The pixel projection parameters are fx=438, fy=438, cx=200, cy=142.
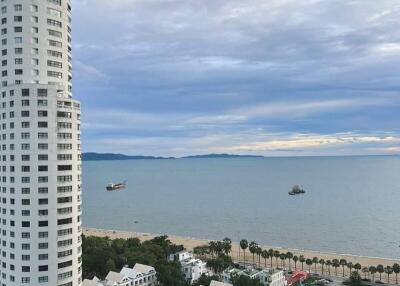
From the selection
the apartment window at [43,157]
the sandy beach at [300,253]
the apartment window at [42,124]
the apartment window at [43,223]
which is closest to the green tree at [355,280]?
the sandy beach at [300,253]

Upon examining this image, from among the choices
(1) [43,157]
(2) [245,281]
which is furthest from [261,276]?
(1) [43,157]

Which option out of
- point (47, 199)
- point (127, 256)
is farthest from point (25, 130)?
point (127, 256)

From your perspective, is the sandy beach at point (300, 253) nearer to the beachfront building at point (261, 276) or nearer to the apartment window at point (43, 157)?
the beachfront building at point (261, 276)

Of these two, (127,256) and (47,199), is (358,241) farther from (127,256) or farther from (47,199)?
(47,199)

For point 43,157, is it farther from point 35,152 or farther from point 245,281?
point 245,281

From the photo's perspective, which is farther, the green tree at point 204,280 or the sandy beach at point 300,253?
the sandy beach at point 300,253

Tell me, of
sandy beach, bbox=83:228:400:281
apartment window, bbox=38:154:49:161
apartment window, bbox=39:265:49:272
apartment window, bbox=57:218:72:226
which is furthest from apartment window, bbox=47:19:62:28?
sandy beach, bbox=83:228:400:281
